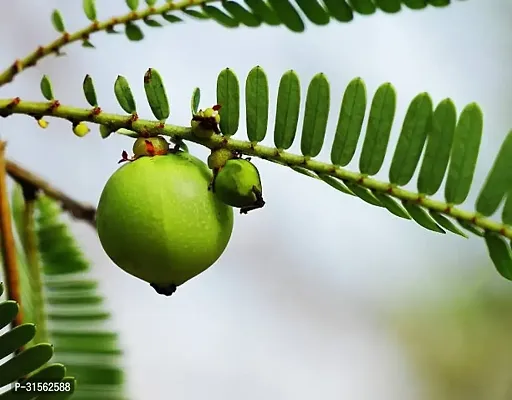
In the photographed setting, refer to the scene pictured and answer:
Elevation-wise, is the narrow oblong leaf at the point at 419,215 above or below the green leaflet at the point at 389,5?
below

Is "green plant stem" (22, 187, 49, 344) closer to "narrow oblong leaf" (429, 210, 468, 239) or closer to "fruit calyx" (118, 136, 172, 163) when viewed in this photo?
"fruit calyx" (118, 136, 172, 163)

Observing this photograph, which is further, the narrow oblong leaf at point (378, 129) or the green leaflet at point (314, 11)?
the green leaflet at point (314, 11)

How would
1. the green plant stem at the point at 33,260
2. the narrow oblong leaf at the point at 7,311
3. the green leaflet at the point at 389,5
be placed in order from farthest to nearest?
the green plant stem at the point at 33,260 → the green leaflet at the point at 389,5 → the narrow oblong leaf at the point at 7,311

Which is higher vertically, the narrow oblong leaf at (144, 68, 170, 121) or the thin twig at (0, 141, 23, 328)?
the narrow oblong leaf at (144, 68, 170, 121)

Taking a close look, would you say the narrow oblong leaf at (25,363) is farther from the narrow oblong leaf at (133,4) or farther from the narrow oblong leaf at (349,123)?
the narrow oblong leaf at (133,4)

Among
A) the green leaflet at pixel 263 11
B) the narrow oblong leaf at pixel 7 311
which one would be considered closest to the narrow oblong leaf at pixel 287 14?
the green leaflet at pixel 263 11

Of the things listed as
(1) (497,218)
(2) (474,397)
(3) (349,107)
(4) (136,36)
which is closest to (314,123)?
(3) (349,107)

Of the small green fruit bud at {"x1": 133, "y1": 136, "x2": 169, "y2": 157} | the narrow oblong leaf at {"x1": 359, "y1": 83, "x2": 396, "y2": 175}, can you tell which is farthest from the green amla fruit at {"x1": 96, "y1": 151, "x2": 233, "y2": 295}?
the narrow oblong leaf at {"x1": 359, "y1": 83, "x2": 396, "y2": 175}
